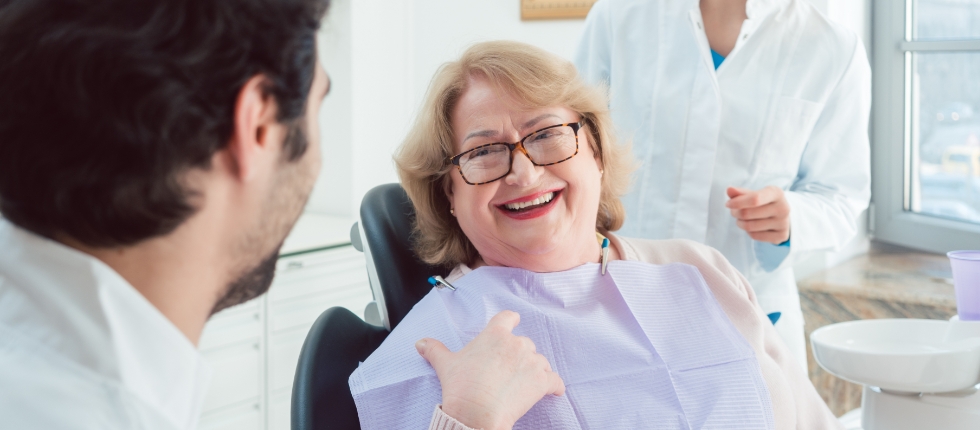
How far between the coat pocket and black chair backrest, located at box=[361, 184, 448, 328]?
763 millimetres

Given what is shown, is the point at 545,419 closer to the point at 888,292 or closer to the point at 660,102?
the point at 660,102

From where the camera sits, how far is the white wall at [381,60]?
3.47 meters

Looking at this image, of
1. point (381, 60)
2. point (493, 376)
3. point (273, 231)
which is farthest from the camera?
point (381, 60)

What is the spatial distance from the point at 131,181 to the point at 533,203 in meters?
0.80

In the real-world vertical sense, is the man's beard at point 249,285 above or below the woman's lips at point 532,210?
above

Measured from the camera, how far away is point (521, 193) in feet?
4.42

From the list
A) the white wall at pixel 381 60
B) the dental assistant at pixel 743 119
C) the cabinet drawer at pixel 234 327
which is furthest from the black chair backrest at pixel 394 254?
the white wall at pixel 381 60

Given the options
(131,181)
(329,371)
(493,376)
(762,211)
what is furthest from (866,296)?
(131,181)

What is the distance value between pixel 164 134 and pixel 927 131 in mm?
2731

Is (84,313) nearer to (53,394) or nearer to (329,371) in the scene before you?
(53,394)

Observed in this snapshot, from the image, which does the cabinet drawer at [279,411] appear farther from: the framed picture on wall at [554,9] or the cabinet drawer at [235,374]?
the framed picture on wall at [554,9]

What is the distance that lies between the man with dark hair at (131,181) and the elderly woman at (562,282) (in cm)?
51

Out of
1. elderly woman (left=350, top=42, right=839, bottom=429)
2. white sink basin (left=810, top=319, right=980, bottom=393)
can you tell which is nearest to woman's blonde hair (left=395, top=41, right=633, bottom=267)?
elderly woman (left=350, top=42, right=839, bottom=429)

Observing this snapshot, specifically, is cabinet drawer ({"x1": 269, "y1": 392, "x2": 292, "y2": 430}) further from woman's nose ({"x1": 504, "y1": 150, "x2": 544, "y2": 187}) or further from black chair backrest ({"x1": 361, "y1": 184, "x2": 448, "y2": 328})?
woman's nose ({"x1": 504, "y1": 150, "x2": 544, "y2": 187})
